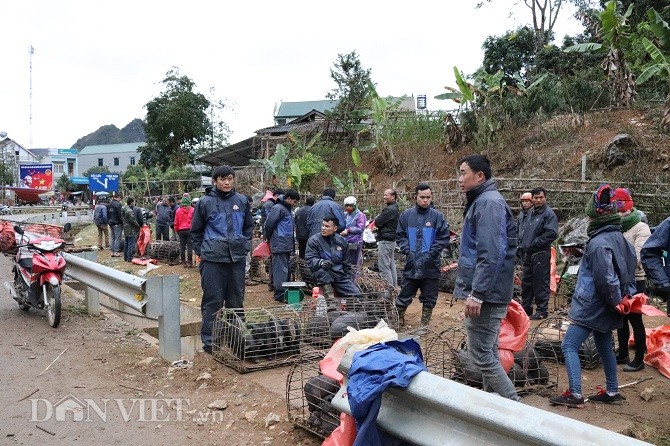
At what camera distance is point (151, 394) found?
5.44 m

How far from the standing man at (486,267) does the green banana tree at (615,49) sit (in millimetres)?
16910

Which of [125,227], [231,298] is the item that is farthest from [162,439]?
[125,227]

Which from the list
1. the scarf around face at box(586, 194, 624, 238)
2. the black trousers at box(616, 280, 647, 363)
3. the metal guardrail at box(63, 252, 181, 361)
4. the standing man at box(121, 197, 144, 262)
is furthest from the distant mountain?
the scarf around face at box(586, 194, 624, 238)

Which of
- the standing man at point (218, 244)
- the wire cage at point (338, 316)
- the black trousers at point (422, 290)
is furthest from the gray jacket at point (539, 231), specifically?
the standing man at point (218, 244)

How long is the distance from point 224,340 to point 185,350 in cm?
238

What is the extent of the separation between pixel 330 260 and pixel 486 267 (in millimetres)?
3620

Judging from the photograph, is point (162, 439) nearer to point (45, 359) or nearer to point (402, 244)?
point (45, 359)

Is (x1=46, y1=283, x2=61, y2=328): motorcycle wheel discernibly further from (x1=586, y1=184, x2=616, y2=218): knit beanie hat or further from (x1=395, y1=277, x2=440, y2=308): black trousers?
(x1=586, y1=184, x2=616, y2=218): knit beanie hat

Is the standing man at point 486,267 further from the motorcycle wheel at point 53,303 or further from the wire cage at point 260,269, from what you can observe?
the wire cage at point 260,269

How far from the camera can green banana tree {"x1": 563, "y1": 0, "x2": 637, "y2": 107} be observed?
19047mm

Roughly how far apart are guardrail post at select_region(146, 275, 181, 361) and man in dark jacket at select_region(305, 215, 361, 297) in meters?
1.94

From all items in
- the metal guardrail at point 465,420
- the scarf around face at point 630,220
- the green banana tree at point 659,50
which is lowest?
the metal guardrail at point 465,420

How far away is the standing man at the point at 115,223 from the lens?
58.5ft

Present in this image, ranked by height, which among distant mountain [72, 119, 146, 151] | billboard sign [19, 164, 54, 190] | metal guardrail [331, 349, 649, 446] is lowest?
metal guardrail [331, 349, 649, 446]
